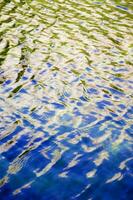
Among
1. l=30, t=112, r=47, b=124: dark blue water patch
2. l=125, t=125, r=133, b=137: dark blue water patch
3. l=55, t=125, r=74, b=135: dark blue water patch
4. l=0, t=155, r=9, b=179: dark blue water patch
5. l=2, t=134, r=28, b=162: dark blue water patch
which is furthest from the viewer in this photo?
l=30, t=112, r=47, b=124: dark blue water patch

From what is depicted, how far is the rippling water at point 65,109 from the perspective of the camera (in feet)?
46.4

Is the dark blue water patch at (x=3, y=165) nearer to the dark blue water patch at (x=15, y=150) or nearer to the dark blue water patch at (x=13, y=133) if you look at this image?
the dark blue water patch at (x=15, y=150)

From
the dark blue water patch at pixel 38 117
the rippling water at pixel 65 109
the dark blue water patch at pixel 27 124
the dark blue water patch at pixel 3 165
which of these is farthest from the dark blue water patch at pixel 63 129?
the dark blue water patch at pixel 3 165

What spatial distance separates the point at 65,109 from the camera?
19391 mm

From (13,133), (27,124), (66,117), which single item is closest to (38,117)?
(27,124)

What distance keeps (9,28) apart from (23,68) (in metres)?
9.17

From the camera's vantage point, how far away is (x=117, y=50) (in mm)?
29109

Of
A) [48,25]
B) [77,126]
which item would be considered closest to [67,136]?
[77,126]

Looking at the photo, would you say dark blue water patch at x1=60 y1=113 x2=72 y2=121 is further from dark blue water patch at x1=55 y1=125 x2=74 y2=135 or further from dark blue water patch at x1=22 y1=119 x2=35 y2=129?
dark blue water patch at x1=22 y1=119 x2=35 y2=129

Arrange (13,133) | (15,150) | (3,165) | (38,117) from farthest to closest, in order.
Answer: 1. (38,117)
2. (13,133)
3. (15,150)
4. (3,165)

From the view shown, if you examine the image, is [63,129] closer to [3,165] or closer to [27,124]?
[27,124]

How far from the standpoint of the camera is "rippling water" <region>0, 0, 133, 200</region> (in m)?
14.1

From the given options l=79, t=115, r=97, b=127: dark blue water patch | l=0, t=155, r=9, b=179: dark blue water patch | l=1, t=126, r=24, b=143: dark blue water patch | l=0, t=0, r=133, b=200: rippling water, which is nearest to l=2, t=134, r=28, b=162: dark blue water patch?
l=0, t=0, r=133, b=200: rippling water

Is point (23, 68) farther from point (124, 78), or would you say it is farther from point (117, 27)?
point (117, 27)
